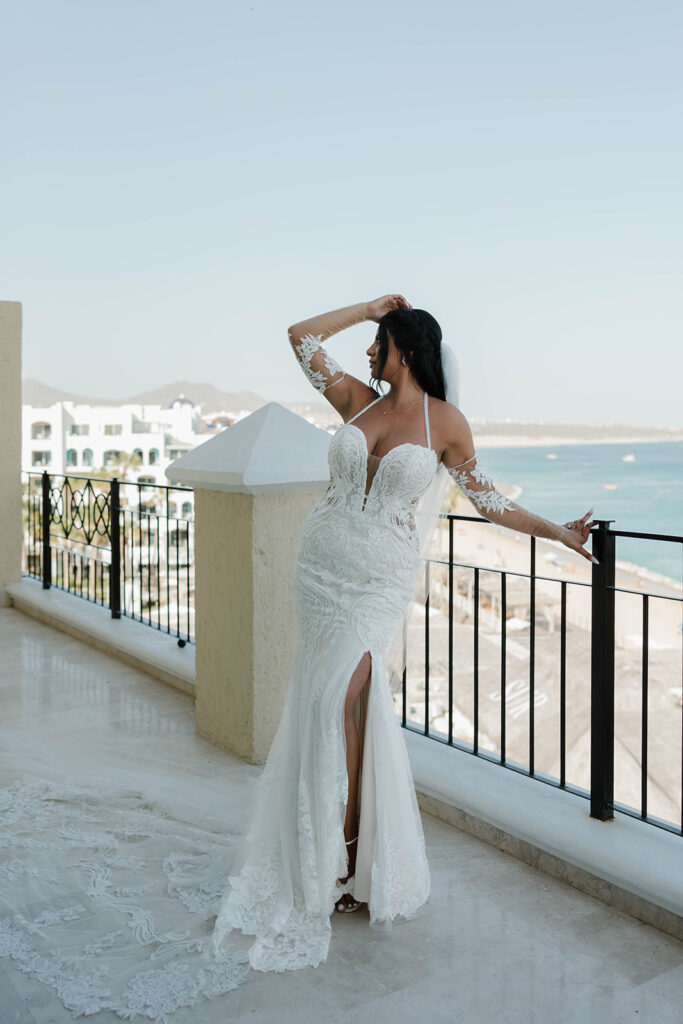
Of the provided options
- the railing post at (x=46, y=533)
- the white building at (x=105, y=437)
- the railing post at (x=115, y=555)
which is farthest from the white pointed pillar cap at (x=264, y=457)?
the white building at (x=105, y=437)

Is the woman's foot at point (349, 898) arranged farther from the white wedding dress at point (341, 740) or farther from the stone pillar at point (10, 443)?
the stone pillar at point (10, 443)

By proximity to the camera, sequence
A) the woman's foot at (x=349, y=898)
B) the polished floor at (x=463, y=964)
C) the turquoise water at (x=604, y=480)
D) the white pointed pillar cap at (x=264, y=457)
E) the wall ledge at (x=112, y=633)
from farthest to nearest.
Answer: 1. the turquoise water at (x=604, y=480)
2. the wall ledge at (x=112, y=633)
3. the white pointed pillar cap at (x=264, y=457)
4. the woman's foot at (x=349, y=898)
5. the polished floor at (x=463, y=964)

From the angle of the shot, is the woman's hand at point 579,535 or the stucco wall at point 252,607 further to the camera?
the stucco wall at point 252,607

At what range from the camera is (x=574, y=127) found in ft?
186

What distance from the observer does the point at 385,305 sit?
2762 millimetres

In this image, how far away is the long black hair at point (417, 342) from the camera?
2623 mm

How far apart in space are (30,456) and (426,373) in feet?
198

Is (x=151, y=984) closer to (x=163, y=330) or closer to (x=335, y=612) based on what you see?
(x=335, y=612)

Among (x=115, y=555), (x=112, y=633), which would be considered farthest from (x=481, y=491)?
(x=115, y=555)

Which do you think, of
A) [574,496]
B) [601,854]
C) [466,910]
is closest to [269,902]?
[466,910]

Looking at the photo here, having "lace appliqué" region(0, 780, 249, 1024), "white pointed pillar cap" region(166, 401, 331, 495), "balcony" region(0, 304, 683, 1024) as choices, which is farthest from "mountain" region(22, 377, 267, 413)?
"lace appliqué" region(0, 780, 249, 1024)

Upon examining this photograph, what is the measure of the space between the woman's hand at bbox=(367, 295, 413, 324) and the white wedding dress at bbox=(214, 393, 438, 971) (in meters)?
0.37

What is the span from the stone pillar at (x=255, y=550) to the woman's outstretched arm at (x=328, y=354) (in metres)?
0.91

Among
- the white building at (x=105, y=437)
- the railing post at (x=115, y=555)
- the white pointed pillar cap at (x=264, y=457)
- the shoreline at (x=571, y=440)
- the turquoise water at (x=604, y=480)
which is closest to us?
the white pointed pillar cap at (x=264, y=457)
